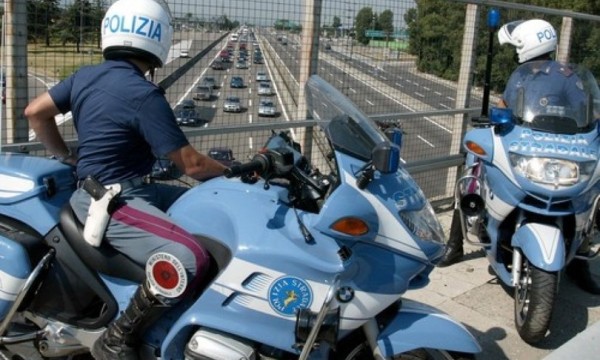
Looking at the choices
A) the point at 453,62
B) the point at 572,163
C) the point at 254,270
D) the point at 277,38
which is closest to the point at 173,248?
the point at 254,270

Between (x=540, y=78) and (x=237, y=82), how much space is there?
8.17 feet

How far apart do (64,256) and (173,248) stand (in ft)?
2.05

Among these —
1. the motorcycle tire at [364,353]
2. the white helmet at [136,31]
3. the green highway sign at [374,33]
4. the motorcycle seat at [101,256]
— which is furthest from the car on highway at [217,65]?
the motorcycle tire at [364,353]

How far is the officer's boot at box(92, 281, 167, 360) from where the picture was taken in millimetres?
2707

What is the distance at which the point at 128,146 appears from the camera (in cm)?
290

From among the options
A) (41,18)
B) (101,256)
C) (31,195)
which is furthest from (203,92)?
(101,256)

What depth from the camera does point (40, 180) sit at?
303cm

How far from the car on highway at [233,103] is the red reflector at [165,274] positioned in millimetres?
2802

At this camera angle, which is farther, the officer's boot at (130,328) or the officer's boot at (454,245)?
the officer's boot at (454,245)

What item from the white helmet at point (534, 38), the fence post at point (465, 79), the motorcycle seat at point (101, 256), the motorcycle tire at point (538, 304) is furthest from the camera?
the fence post at point (465, 79)

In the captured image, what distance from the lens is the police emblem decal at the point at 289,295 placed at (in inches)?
101

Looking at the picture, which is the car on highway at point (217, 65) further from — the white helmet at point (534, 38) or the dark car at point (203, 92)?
the white helmet at point (534, 38)

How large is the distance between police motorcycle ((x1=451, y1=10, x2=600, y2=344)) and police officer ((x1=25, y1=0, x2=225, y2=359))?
230 centimetres

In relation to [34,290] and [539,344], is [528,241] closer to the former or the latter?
[539,344]
